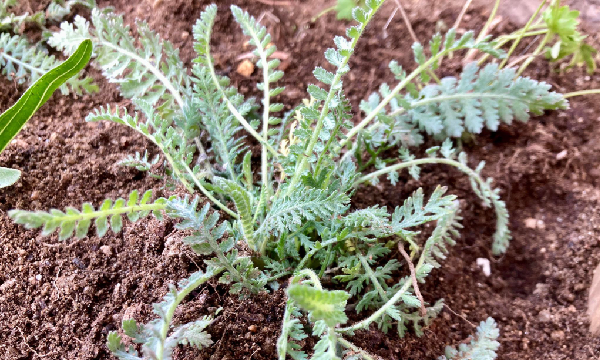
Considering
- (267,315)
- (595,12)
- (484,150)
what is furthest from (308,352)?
(595,12)

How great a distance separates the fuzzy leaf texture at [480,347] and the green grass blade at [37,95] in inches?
41.5

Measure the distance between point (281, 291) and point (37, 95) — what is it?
69 cm

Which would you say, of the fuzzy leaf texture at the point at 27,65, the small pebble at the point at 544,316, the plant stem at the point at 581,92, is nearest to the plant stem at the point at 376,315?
the small pebble at the point at 544,316

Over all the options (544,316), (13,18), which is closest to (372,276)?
(544,316)

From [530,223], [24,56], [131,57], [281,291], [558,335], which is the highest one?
[24,56]

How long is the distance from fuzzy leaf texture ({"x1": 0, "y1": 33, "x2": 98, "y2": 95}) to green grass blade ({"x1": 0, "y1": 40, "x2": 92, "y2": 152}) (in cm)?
34

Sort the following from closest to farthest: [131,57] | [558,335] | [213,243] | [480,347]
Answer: [213,243] → [480,347] → [558,335] → [131,57]

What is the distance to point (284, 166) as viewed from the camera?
1061mm

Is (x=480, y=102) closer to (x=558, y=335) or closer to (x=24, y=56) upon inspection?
(x=558, y=335)

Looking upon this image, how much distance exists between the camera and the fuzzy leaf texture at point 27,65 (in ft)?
4.44

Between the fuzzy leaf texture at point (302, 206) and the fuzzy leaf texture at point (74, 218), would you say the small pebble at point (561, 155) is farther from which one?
the fuzzy leaf texture at point (74, 218)

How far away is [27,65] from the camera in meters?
1.35

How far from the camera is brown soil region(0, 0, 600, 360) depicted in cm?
99

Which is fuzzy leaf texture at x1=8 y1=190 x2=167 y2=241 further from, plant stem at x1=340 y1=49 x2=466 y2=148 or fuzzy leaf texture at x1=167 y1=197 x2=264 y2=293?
plant stem at x1=340 y1=49 x2=466 y2=148
